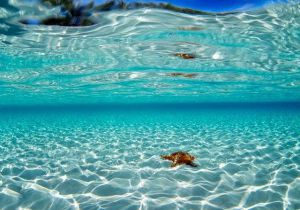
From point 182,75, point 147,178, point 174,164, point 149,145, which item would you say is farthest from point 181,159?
point 182,75

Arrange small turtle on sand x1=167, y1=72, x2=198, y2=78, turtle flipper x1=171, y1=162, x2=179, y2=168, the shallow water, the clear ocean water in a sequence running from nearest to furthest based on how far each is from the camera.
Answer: the clear ocean water → turtle flipper x1=171, y1=162, x2=179, y2=168 → the shallow water → small turtle on sand x1=167, y1=72, x2=198, y2=78

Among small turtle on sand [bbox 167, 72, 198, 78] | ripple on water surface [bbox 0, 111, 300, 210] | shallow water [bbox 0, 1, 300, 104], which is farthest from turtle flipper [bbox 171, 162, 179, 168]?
small turtle on sand [bbox 167, 72, 198, 78]

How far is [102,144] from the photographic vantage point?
11844mm

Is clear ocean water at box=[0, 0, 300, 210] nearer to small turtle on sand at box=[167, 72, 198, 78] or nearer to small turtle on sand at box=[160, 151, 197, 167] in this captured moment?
small turtle on sand at box=[160, 151, 197, 167]

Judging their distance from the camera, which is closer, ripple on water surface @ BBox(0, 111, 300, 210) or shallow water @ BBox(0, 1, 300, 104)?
ripple on water surface @ BBox(0, 111, 300, 210)

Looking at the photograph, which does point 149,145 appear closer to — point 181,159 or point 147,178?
point 181,159

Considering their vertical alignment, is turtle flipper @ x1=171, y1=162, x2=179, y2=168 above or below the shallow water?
below

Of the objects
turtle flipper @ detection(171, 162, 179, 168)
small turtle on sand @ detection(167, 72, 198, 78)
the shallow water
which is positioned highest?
the shallow water

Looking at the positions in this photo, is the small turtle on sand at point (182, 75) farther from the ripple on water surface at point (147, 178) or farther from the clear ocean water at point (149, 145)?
the ripple on water surface at point (147, 178)

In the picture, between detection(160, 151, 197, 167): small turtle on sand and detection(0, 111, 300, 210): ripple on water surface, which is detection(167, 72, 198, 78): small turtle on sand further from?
detection(160, 151, 197, 167): small turtle on sand

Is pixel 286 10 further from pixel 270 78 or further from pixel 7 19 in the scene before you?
pixel 270 78

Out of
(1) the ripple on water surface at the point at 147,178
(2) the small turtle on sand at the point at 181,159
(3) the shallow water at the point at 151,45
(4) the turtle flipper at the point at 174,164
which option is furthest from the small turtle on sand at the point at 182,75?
(4) the turtle flipper at the point at 174,164

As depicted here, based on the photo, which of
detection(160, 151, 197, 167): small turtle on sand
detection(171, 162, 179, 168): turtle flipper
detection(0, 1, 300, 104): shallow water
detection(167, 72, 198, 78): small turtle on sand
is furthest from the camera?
detection(167, 72, 198, 78): small turtle on sand

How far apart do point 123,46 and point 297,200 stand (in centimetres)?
996
